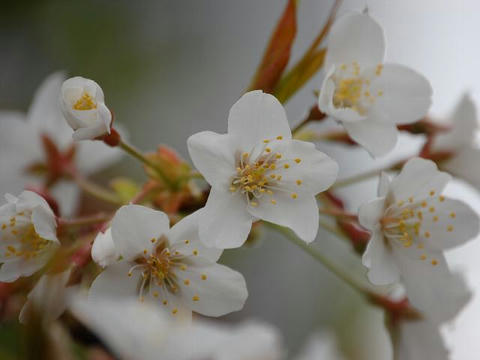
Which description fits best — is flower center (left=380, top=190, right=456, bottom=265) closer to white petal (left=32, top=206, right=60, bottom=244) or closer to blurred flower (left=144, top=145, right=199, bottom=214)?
blurred flower (left=144, top=145, right=199, bottom=214)

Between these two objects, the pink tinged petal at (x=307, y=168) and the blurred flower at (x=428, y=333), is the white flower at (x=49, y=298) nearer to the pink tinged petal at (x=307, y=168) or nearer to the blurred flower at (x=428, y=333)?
the pink tinged petal at (x=307, y=168)

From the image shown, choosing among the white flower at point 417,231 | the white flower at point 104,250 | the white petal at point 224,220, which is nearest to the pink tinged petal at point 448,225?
the white flower at point 417,231

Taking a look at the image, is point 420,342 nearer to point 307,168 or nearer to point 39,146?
point 307,168

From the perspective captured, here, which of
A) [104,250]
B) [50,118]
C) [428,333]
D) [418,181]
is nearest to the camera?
[104,250]

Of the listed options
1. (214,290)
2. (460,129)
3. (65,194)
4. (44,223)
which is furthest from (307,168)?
(65,194)

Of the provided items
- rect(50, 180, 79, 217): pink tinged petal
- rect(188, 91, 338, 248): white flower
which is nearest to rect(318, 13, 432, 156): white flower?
rect(188, 91, 338, 248): white flower
